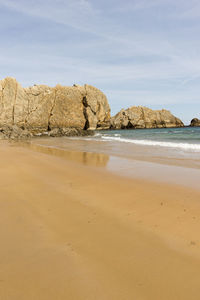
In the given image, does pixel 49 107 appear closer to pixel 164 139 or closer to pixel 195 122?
pixel 164 139

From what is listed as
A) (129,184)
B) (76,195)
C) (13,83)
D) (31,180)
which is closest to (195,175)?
(129,184)

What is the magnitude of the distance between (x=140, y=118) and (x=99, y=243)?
9015cm

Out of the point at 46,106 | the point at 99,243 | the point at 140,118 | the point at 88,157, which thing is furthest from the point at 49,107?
the point at 99,243

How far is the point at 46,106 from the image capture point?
5222 cm

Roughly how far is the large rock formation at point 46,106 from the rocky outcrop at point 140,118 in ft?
112

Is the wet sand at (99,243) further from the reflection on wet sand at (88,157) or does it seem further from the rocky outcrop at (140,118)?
the rocky outcrop at (140,118)

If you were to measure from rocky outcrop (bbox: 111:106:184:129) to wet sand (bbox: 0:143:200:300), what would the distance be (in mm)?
85403

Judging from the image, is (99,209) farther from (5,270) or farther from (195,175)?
(195,175)

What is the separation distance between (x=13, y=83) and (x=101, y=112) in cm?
2232

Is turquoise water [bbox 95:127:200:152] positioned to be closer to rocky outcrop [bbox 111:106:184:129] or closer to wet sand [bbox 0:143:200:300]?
wet sand [bbox 0:143:200:300]

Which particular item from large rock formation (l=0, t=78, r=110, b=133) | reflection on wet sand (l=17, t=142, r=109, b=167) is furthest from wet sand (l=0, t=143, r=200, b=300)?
large rock formation (l=0, t=78, r=110, b=133)

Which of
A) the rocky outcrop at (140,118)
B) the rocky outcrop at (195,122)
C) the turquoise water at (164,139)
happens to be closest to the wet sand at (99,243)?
the turquoise water at (164,139)

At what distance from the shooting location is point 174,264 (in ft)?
8.13

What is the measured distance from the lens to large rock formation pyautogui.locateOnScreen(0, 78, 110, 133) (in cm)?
4878
